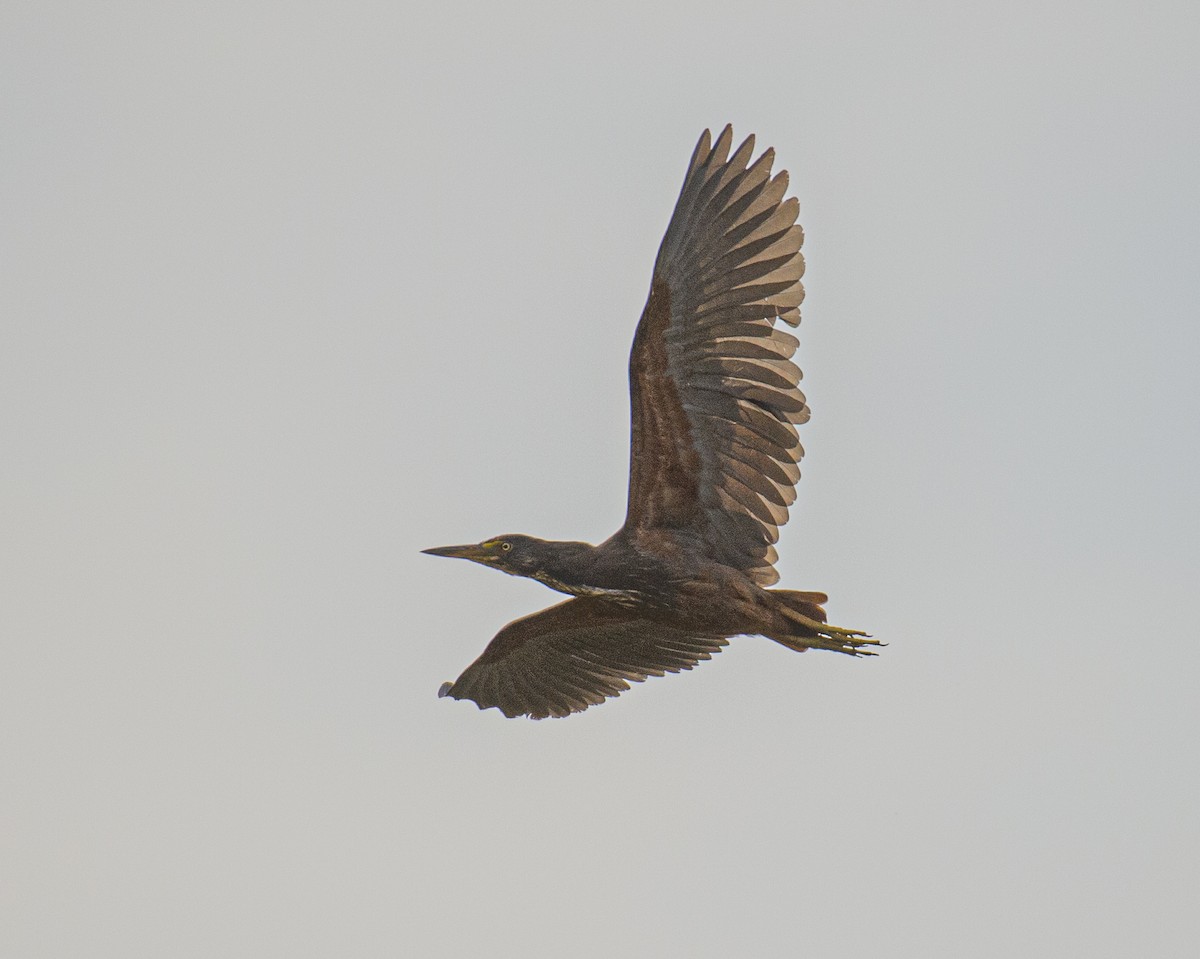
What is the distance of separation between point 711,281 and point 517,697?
13.7 feet

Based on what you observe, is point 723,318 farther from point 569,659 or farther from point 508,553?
point 569,659

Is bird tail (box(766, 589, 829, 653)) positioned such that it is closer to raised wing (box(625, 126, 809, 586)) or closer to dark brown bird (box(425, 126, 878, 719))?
dark brown bird (box(425, 126, 878, 719))

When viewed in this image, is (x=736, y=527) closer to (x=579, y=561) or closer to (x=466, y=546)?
(x=579, y=561)

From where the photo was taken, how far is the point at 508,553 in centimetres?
1270

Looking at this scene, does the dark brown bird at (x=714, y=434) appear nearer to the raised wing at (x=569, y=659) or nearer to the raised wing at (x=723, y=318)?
the raised wing at (x=723, y=318)

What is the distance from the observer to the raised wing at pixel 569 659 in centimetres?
1389

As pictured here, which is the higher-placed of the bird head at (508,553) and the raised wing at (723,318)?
the raised wing at (723,318)

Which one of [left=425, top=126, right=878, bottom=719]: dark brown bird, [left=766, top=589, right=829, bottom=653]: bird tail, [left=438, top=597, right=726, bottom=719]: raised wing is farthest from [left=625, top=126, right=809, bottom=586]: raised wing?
[left=438, top=597, right=726, bottom=719]: raised wing

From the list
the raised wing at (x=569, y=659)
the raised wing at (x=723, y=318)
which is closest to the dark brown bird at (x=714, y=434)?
the raised wing at (x=723, y=318)

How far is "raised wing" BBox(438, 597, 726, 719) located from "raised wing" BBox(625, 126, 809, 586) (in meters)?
2.10

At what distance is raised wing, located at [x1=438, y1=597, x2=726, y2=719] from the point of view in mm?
13891

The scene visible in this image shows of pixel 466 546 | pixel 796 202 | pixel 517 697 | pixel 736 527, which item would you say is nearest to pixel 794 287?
pixel 796 202

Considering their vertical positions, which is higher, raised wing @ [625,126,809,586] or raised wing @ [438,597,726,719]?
raised wing @ [625,126,809,586]

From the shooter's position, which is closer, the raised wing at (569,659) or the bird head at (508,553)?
the bird head at (508,553)
